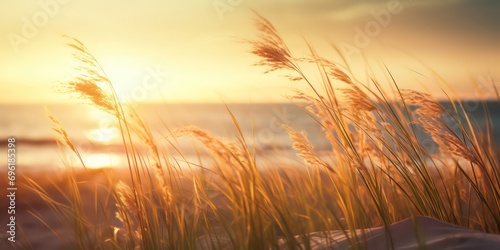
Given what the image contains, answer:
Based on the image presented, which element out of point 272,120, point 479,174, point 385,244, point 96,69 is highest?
point 96,69

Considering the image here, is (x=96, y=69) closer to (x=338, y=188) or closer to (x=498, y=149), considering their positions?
(x=338, y=188)

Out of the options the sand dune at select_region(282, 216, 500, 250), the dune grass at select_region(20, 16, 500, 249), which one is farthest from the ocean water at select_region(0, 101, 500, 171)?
the sand dune at select_region(282, 216, 500, 250)

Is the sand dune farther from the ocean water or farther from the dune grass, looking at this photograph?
the ocean water

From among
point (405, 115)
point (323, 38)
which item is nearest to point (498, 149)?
point (405, 115)

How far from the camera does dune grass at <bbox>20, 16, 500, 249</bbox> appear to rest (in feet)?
6.81

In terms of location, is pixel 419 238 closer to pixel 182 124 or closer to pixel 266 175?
pixel 266 175

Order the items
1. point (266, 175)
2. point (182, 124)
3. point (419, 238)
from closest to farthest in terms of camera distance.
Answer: point (419, 238) → point (182, 124) → point (266, 175)

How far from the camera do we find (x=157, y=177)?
2.16 m

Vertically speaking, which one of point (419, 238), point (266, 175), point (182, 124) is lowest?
point (419, 238)

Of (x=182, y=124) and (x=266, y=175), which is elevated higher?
(x=182, y=124)

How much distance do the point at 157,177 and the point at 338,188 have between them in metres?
0.69

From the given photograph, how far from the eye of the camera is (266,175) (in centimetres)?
240

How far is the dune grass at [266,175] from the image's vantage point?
2.08m

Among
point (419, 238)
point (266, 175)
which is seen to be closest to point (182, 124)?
point (266, 175)
